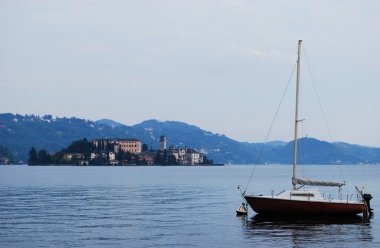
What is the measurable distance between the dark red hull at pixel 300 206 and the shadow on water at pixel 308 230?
2.26ft

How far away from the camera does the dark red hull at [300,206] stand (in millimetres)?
62500

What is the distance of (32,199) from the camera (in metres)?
93.1

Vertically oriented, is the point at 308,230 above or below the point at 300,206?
below

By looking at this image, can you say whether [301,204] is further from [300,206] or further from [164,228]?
[164,228]

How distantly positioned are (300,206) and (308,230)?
21.1 ft

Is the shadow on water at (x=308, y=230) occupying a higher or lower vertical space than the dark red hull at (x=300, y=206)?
lower

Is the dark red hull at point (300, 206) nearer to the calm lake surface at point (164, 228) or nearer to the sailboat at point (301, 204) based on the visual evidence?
the sailboat at point (301, 204)

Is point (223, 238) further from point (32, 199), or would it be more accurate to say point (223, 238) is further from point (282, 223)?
point (32, 199)

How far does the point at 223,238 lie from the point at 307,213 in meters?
14.8

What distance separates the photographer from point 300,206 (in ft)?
205

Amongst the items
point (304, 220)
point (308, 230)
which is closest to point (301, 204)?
point (304, 220)

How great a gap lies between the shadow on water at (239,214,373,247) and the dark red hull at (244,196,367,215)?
0.69 metres

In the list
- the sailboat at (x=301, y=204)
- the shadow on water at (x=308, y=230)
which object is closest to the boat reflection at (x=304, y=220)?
the shadow on water at (x=308, y=230)

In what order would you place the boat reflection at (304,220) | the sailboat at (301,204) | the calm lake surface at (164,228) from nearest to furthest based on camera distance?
the calm lake surface at (164,228) → the boat reflection at (304,220) → the sailboat at (301,204)
